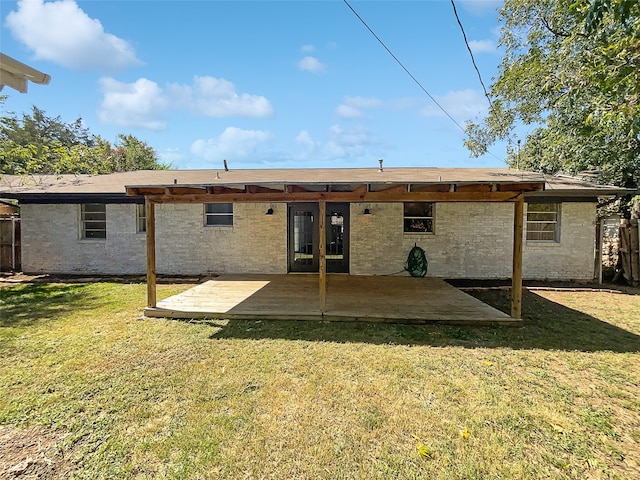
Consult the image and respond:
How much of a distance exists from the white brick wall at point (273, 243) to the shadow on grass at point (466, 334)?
3.75 meters

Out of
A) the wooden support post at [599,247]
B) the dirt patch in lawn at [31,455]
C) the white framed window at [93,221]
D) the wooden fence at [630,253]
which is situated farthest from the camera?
the white framed window at [93,221]

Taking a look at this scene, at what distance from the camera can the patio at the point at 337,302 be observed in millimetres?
5660

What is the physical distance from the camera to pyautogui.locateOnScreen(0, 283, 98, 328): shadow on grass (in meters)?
5.82

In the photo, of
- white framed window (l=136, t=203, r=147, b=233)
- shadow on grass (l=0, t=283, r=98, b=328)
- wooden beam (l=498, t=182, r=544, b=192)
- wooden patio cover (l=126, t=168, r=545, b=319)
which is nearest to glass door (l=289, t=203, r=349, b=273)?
wooden patio cover (l=126, t=168, r=545, b=319)

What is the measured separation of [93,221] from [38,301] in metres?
3.81

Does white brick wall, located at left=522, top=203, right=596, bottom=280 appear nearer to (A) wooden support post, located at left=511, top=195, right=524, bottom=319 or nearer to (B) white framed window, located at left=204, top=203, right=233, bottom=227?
(A) wooden support post, located at left=511, top=195, right=524, bottom=319

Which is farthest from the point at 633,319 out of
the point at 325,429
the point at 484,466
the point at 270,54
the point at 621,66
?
the point at 270,54

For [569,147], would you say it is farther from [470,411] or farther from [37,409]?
[37,409]

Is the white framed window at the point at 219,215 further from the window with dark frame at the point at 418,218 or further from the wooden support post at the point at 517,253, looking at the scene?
the wooden support post at the point at 517,253

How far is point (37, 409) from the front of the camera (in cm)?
301

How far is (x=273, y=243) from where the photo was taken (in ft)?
32.2

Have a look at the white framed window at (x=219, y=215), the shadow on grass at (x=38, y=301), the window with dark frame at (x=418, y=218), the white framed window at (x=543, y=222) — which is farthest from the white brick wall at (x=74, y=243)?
the white framed window at (x=543, y=222)

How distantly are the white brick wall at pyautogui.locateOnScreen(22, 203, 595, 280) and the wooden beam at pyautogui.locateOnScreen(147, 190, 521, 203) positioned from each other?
3960mm

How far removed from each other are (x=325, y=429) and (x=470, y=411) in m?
1.32
